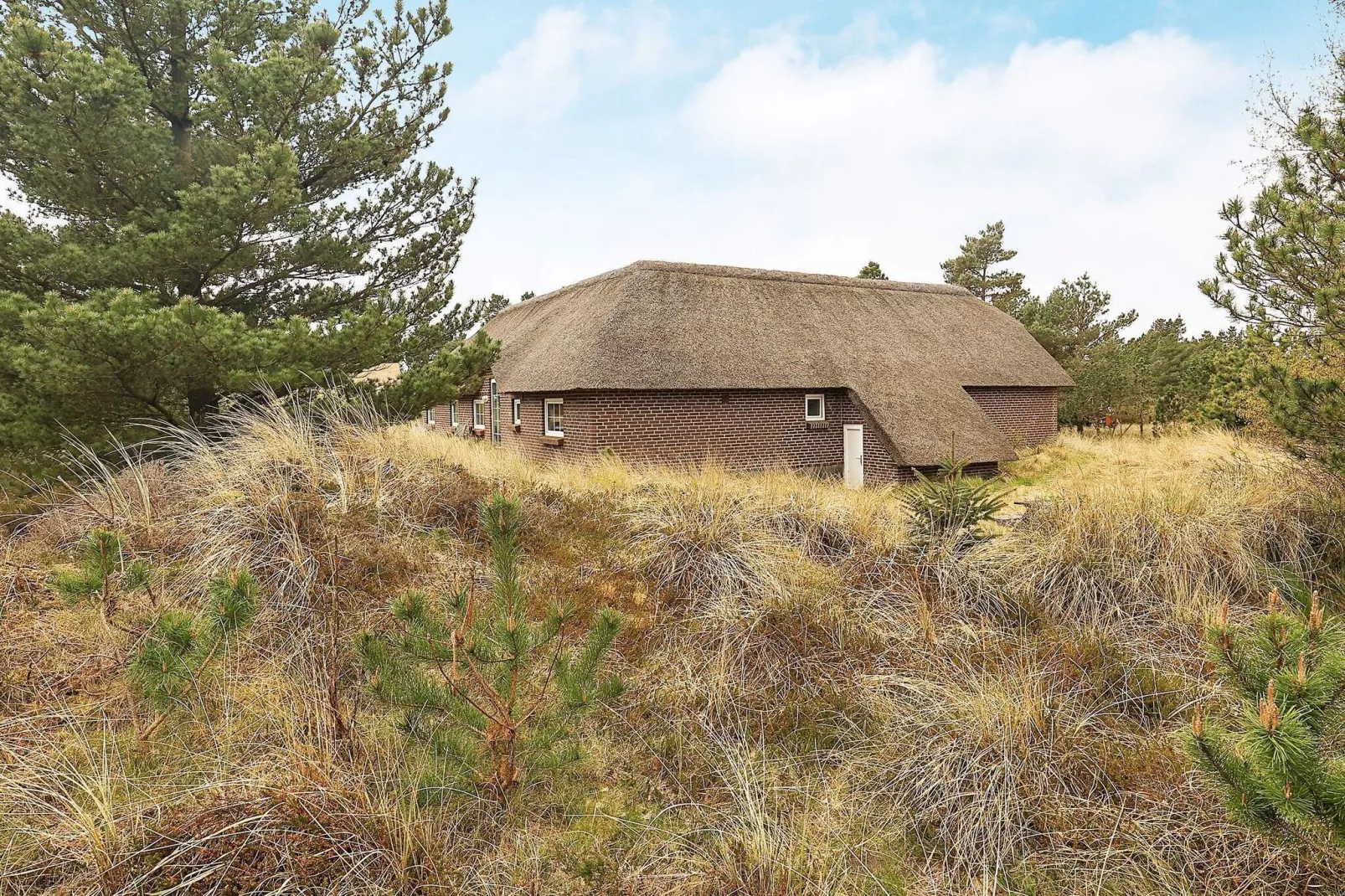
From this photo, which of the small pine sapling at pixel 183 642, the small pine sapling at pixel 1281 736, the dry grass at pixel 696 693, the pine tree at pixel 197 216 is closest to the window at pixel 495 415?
the pine tree at pixel 197 216

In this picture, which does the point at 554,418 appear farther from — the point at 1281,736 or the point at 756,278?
the point at 1281,736

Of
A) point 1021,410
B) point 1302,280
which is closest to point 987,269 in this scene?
point 1021,410

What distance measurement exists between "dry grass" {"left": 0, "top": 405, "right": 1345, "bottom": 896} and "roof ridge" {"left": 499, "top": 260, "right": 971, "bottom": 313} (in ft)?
34.2

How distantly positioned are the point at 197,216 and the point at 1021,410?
67.7 ft

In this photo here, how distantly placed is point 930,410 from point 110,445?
16257 mm

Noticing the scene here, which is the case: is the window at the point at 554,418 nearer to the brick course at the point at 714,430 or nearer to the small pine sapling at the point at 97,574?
the brick course at the point at 714,430

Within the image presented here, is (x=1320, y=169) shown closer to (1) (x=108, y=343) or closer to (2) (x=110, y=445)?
(1) (x=108, y=343)

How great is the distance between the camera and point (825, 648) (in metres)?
5.04

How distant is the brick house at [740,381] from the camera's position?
14266mm

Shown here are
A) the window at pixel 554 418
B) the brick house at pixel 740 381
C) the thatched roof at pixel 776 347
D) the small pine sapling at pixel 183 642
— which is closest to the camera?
the small pine sapling at pixel 183 642

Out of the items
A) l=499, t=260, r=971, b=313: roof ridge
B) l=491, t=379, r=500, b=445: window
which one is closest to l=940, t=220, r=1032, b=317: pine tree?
l=499, t=260, r=971, b=313: roof ridge

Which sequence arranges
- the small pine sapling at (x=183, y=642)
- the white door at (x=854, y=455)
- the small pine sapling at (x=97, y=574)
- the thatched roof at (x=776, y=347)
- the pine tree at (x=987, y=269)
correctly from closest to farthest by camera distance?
1. the small pine sapling at (x=183, y=642)
2. the small pine sapling at (x=97, y=574)
3. the thatched roof at (x=776, y=347)
4. the white door at (x=854, y=455)
5. the pine tree at (x=987, y=269)

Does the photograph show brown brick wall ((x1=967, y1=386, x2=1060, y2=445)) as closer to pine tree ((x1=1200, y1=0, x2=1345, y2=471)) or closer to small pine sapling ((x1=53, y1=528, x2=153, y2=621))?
pine tree ((x1=1200, y1=0, x2=1345, y2=471))

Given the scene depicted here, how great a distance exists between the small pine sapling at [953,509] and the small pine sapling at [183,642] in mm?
5425
